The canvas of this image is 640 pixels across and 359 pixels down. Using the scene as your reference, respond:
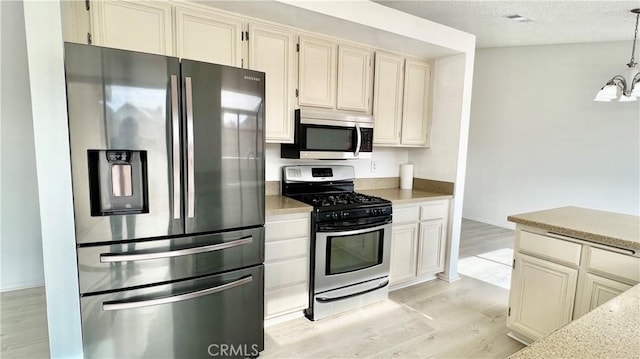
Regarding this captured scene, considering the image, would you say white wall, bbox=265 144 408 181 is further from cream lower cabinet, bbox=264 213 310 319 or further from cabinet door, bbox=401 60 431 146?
cream lower cabinet, bbox=264 213 310 319

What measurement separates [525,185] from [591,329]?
512 centimetres

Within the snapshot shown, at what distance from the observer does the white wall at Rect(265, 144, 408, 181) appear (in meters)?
3.03

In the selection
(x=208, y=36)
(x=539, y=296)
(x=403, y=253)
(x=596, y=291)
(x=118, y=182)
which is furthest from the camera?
(x=403, y=253)

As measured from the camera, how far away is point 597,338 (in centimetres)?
91

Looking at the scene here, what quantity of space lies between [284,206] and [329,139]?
79 cm

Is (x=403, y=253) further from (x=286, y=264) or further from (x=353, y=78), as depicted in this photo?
(x=353, y=78)

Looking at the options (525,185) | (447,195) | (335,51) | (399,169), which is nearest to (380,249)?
(447,195)

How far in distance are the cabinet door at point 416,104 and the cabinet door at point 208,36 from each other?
1796 mm

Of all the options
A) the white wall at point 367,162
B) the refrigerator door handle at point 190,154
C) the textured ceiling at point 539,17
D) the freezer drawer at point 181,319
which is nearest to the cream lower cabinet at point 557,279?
the white wall at point 367,162

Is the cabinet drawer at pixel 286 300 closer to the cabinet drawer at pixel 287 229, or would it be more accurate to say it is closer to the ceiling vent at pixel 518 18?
the cabinet drawer at pixel 287 229

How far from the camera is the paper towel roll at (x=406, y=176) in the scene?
3750 mm

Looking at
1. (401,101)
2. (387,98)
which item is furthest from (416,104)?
(387,98)

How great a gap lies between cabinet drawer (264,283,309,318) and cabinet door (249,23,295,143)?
118 centimetres

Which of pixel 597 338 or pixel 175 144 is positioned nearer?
pixel 597 338
